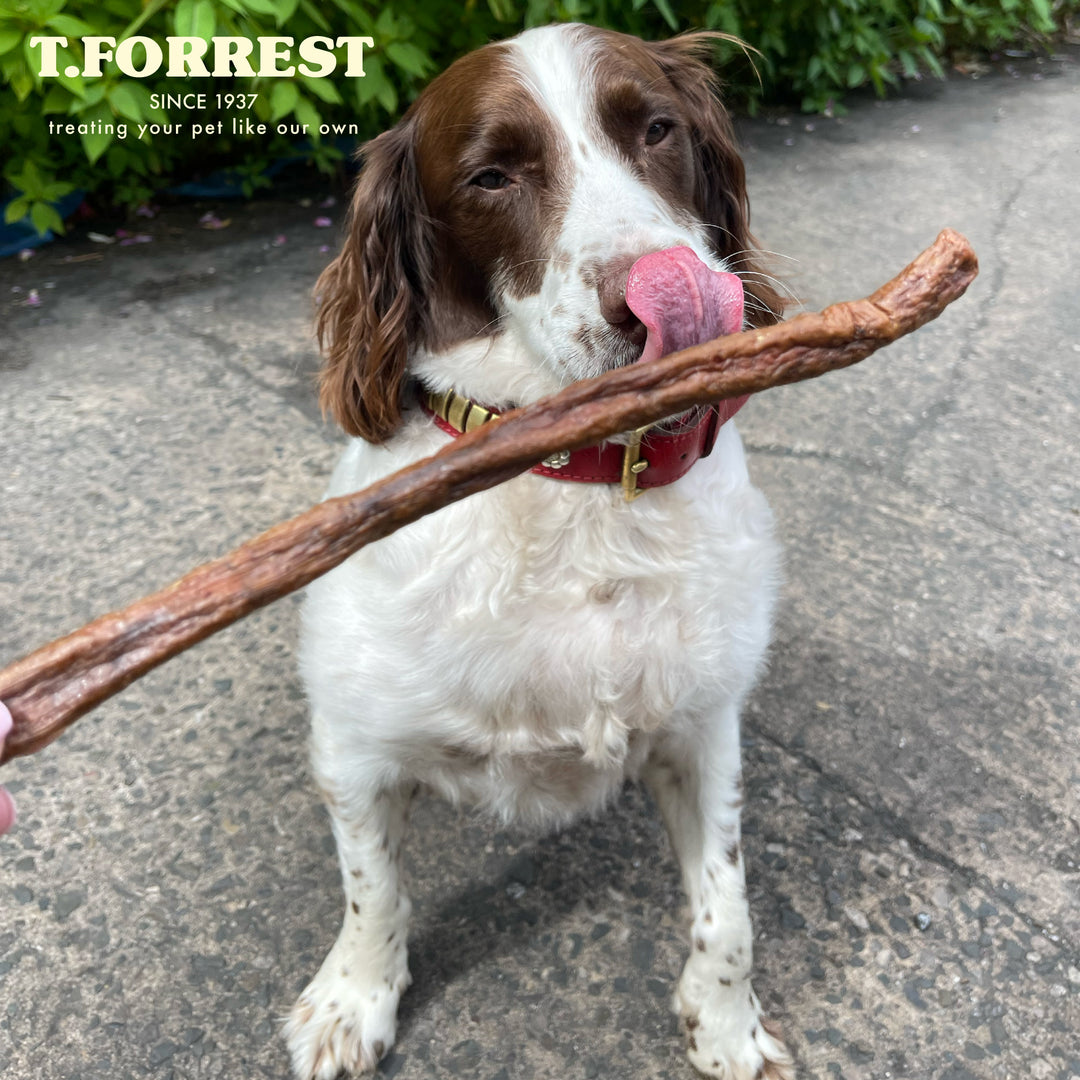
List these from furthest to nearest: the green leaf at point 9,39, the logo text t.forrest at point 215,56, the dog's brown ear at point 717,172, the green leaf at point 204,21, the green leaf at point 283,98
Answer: the green leaf at point 283,98
the logo text t.forrest at point 215,56
the green leaf at point 9,39
the green leaf at point 204,21
the dog's brown ear at point 717,172

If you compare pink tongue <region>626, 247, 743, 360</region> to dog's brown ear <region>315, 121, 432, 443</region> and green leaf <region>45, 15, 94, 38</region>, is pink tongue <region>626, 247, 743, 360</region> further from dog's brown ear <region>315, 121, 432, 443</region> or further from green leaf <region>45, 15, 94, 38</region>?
green leaf <region>45, 15, 94, 38</region>

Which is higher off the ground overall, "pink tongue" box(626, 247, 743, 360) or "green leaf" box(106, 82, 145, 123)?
"pink tongue" box(626, 247, 743, 360)

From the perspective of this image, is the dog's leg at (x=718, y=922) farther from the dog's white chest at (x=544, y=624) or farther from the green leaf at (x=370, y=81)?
the green leaf at (x=370, y=81)

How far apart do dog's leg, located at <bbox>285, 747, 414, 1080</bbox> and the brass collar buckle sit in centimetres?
66

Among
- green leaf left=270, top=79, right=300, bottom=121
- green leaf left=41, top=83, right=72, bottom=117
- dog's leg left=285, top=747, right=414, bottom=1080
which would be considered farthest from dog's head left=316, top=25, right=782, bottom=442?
green leaf left=41, top=83, right=72, bottom=117

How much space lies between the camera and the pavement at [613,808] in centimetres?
172

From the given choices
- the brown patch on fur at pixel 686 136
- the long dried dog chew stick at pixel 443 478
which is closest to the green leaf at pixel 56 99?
the brown patch on fur at pixel 686 136

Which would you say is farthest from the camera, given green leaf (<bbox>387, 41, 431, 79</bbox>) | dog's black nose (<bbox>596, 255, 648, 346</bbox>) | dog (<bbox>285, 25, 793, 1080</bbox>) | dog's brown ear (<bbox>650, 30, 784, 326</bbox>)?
green leaf (<bbox>387, 41, 431, 79</bbox>)

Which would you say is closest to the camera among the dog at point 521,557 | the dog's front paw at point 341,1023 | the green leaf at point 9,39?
the dog at point 521,557

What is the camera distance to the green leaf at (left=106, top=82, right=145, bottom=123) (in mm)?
3422

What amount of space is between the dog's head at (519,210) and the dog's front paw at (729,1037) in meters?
1.04

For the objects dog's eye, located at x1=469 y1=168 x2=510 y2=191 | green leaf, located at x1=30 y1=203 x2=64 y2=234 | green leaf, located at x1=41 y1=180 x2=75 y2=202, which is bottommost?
green leaf, located at x1=30 y1=203 x2=64 y2=234

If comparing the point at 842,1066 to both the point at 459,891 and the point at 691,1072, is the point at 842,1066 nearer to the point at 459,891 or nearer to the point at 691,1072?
the point at 691,1072

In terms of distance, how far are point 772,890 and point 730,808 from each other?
12.0 inches
